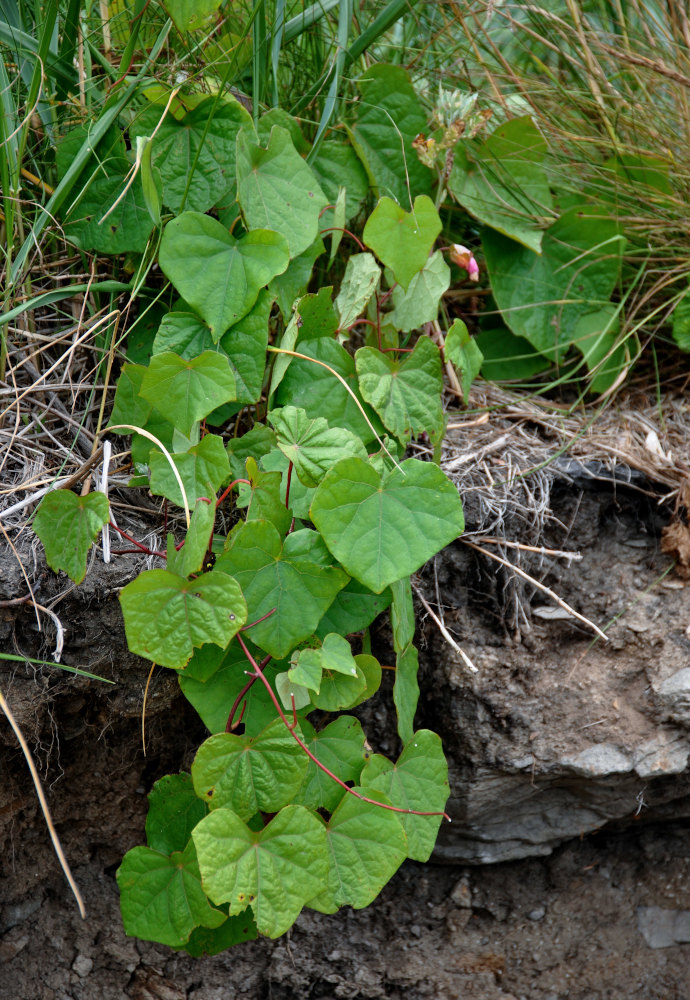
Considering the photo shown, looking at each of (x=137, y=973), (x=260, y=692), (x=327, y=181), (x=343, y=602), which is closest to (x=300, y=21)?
(x=327, y=181)

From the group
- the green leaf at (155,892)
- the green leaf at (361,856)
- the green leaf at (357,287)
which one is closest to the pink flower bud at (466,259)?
the green leaf at (357,287)

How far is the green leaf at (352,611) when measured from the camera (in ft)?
3.51

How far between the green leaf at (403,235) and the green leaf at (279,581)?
46 centimetres

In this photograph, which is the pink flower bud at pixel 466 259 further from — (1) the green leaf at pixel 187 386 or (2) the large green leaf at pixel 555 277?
(1) the green leaf at pixel 187 386

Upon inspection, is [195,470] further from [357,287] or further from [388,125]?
[388,125]

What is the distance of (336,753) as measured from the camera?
1094 mm

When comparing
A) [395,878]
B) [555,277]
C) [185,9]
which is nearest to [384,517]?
[185,9]

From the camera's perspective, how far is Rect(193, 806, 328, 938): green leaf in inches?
35.9

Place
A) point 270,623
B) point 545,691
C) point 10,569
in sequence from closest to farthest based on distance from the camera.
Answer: point 270,623 → point 10,569 → point 545,691

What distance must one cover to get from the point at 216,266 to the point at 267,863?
0.80m

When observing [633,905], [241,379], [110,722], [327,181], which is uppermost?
[327,181]

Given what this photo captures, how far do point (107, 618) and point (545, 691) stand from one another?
31.5 inches

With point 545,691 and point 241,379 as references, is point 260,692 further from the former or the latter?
point 545,691

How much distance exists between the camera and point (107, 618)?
1.16 metres
